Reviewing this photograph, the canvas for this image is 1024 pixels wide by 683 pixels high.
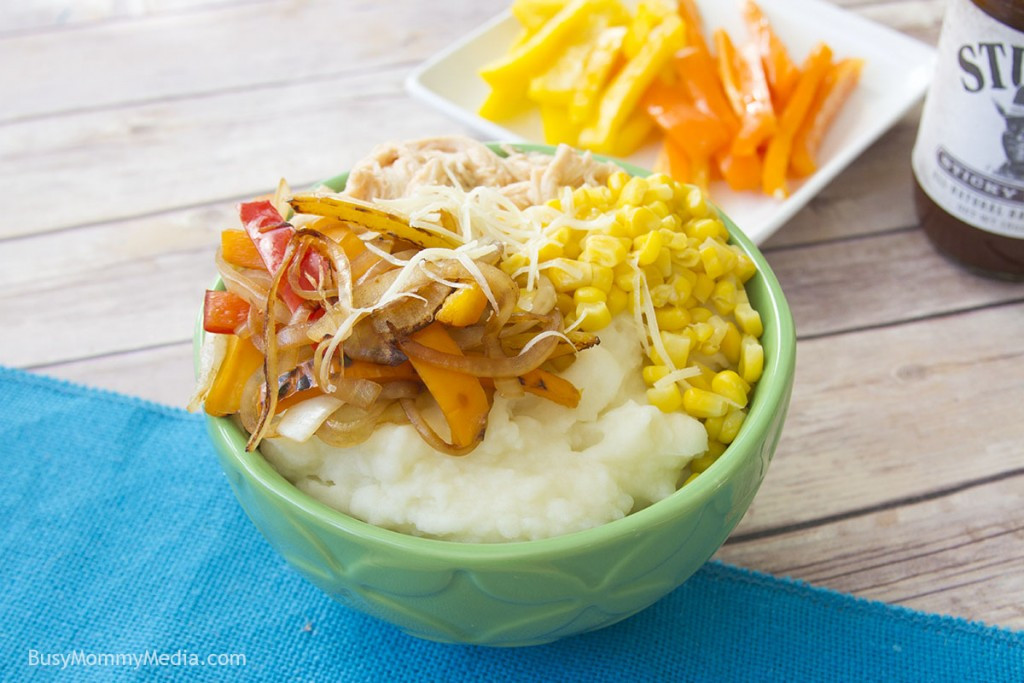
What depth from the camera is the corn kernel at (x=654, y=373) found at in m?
1.79

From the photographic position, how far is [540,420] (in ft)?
5.77

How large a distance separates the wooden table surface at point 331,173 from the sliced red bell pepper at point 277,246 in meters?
0.95

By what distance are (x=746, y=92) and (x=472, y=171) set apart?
1366 mm

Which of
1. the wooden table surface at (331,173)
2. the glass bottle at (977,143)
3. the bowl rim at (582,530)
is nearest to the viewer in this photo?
the bowl rim at (582,530)

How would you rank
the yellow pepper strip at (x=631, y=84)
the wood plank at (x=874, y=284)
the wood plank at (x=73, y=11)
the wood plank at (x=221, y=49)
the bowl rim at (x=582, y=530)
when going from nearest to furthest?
1. the bowl rim at (x=582, y=530)
2. the wood plank at (x=874, y=284)
3. the yellow pepper strip at (x=631, y=84)
4. the wood plank at (x=221, y=49)
5. the wood plank at (x=73, y=11)

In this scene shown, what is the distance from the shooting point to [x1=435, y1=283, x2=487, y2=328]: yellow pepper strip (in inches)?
64.1

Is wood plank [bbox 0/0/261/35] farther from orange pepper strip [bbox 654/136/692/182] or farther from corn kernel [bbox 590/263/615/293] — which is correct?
corn kernel [bbox 590/263/615/293]

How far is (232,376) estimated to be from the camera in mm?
1724

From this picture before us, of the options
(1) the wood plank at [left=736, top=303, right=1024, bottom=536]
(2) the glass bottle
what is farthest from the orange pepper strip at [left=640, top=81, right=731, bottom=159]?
(1) the wood plank at [left=736, top=303, right=1024, bottom=536]

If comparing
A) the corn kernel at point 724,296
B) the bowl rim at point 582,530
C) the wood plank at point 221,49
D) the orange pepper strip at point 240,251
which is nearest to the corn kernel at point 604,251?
the corn kernel at point 724,296

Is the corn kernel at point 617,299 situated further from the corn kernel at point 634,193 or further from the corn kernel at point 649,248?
the corn kernel at point 634,193

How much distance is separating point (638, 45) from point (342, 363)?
2.02m

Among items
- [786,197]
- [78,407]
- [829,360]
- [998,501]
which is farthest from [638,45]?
[78,407]

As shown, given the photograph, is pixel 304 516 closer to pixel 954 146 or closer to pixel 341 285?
pixel 341 285
